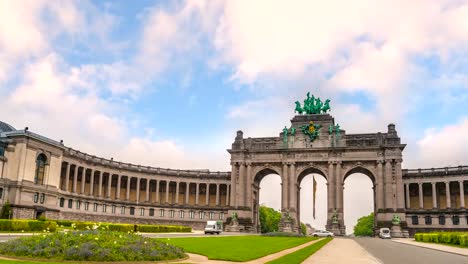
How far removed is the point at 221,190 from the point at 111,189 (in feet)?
104

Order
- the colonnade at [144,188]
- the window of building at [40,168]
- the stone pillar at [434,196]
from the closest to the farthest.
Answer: the window of building at [40,168] < the colonnade at [144,188] < the stone pillar at [434,196]

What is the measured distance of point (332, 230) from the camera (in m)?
103

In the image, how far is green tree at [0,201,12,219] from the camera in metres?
73.1

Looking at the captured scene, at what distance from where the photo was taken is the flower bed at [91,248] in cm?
2169

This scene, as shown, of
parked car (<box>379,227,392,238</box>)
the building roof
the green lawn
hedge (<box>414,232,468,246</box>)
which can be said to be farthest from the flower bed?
parked car (<box>379,227,392,238</box>)

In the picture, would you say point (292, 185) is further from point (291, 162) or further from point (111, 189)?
point (111, 189)

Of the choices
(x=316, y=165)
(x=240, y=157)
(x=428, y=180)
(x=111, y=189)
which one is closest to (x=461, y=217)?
(x=428, y=180)

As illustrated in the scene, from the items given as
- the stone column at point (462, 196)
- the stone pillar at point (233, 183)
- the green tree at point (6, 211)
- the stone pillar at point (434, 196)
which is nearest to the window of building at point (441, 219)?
the stone pillar at point (434, 196)

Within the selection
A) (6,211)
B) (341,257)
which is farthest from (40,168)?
(341,257)

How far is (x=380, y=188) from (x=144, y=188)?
208 ft

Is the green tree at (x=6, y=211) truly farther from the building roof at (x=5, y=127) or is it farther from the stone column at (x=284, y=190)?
the stone column at (x=284, y=190)

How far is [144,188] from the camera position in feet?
404

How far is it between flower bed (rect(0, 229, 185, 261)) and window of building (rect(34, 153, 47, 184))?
62.4 m

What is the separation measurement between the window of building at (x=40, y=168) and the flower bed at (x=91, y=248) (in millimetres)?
62415
